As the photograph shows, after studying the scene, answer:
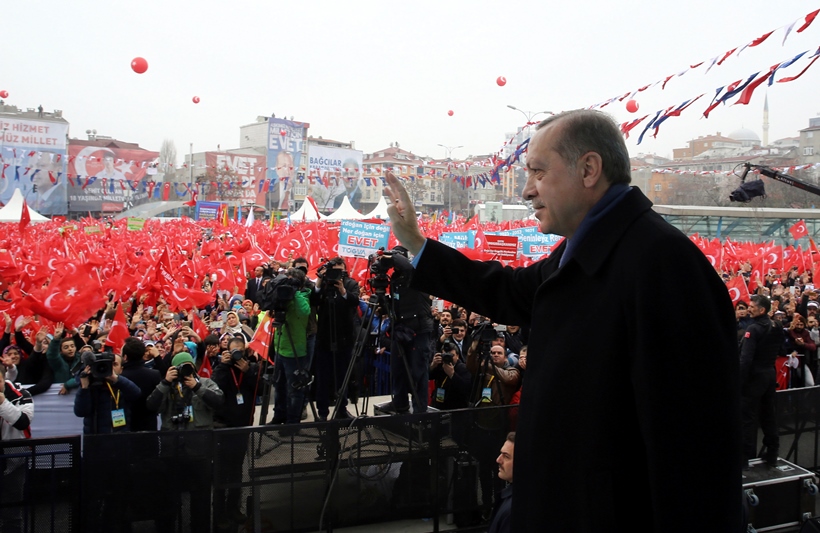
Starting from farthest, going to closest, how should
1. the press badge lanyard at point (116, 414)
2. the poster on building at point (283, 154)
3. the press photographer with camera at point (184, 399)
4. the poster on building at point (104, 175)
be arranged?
1. the poster on building at point (283, 154)
2. the poster on building at point (104, 175)
3. the press photographer with camera at point (184, 399)
4. the press badge lanyard at point (116, 414)

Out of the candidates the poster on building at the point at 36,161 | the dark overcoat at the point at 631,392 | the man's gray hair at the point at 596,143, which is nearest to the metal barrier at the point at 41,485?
the dark overcoat at the point at 631,392

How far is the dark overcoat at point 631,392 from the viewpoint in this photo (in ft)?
3.97

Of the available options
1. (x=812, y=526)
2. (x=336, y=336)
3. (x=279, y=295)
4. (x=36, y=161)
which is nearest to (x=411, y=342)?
(x=336, y=336)

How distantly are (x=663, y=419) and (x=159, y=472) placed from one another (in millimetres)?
4295

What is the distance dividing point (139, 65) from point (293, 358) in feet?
52.6

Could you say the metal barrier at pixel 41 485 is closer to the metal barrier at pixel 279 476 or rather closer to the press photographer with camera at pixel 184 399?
the metal barrier at pixel 279 476

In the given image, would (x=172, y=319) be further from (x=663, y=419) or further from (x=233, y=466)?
(x=663, y=419)

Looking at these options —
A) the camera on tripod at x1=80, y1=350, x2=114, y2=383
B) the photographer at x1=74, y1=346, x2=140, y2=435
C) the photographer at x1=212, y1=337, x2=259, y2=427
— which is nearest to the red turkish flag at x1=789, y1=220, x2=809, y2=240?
the photographer at x1=212, y1=337, x2=259, y2=427

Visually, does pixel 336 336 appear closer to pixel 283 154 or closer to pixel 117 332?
pixel 117 332

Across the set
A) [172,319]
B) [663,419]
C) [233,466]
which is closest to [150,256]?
[172,319]

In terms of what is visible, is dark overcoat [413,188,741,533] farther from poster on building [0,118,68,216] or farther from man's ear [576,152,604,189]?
poster on building [0,118,68,216]

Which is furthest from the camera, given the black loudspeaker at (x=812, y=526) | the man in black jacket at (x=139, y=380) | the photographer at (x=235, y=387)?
the photographer at (x=235, y=387)

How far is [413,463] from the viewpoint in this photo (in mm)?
5594

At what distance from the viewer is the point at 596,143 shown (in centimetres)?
148
